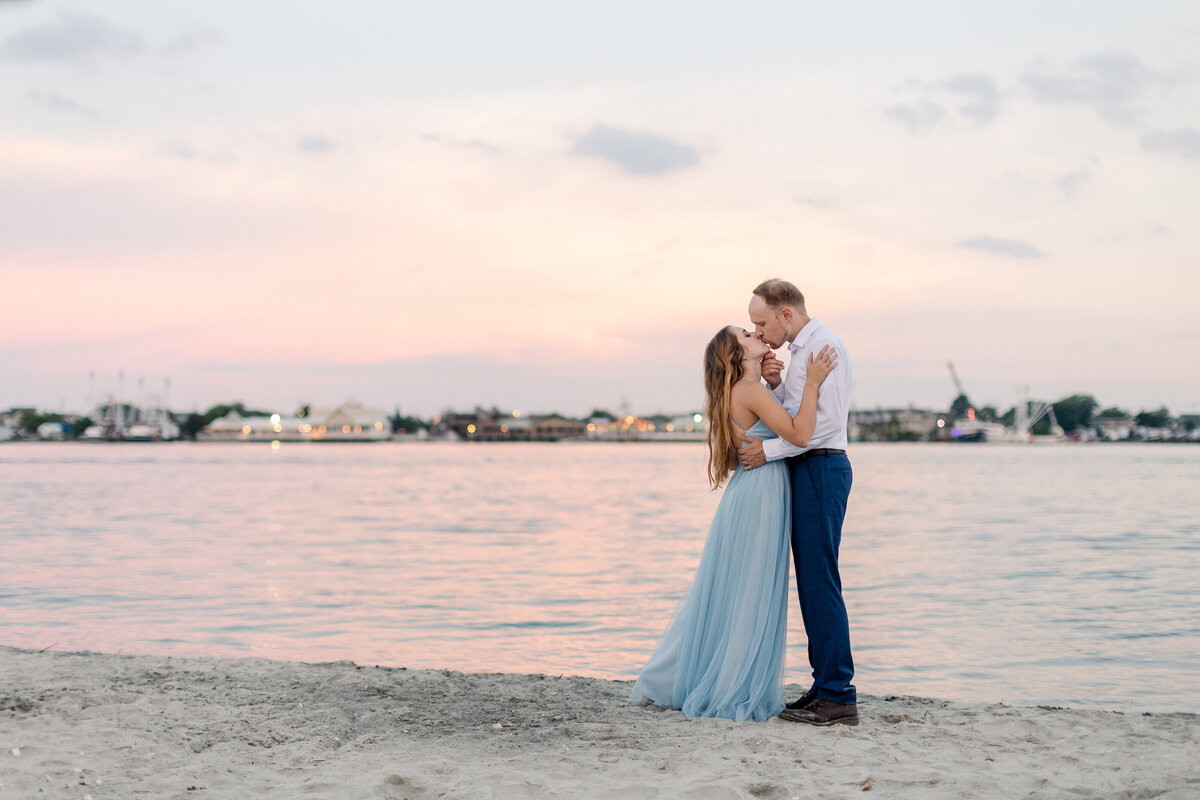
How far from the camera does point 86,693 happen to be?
5.86 meters

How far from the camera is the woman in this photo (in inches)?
209

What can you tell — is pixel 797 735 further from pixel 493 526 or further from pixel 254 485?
pixel 254 485

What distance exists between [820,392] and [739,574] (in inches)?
40.7

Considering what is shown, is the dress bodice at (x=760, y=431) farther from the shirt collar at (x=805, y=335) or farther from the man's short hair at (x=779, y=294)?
the man's short hair at (x=779, y=294)

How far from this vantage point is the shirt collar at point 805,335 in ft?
16.8

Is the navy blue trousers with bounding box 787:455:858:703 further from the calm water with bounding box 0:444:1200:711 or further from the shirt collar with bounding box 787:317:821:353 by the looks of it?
the calm water with bounding box 0:444:1200:711

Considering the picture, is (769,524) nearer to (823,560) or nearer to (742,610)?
(823,560)

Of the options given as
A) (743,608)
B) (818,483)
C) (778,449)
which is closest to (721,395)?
(778,449)

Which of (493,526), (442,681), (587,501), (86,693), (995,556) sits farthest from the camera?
(587,501)

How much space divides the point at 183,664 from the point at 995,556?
14965 millimetres

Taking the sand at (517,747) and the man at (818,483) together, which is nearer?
the sand at (517,747)

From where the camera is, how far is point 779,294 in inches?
203

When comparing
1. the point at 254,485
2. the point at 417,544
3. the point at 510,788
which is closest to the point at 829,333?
the point at 510,788

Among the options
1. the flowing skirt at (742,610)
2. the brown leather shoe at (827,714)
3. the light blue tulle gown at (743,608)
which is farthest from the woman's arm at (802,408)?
the brown leather shoe at (827,714)
